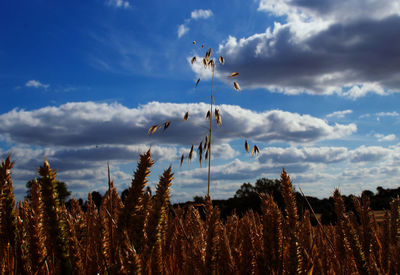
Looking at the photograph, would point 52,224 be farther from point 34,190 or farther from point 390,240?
point 390,240

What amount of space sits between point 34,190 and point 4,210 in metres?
0.17

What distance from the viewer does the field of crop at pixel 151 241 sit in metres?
1.36

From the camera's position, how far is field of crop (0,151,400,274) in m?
1.36

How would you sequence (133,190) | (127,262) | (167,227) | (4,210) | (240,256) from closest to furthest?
(127,262) → (133,190) → (4,210) → (240,256) → (167,227)

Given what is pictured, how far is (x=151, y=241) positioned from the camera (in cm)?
143

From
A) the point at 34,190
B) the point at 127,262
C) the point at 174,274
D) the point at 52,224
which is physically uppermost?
the point at 34,190

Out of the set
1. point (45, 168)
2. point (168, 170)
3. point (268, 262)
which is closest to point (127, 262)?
point (168, 170)

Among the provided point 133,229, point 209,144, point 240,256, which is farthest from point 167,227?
point 209,144

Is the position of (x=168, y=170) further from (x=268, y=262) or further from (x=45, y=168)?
(x=268, y=262)

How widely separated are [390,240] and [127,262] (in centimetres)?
189

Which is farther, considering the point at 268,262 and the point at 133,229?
the point at 268,262

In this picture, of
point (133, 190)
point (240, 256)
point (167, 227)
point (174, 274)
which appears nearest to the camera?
point (133, 190)

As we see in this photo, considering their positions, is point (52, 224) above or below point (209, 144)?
below

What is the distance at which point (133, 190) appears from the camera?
4.39 feet
